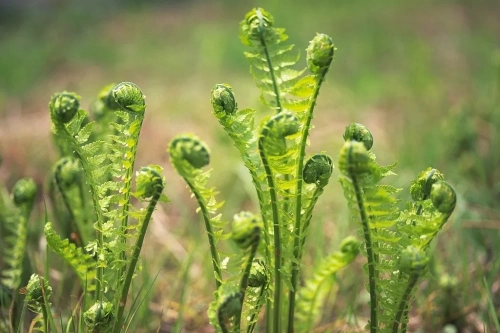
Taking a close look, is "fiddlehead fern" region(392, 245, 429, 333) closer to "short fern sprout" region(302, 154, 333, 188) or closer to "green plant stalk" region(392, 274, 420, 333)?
"green plant stalk" region(392, 274, 420, 333)

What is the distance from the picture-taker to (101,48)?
4.56 m

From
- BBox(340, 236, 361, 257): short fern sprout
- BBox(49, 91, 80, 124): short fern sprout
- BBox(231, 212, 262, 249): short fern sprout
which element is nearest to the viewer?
BBox(231, 212, 262, 249): short fern sprout

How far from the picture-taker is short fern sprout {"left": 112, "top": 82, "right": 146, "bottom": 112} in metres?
0.78

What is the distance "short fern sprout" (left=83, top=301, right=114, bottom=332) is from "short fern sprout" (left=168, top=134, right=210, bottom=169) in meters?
0.26

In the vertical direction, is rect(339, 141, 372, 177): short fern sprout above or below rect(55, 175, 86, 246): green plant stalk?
above

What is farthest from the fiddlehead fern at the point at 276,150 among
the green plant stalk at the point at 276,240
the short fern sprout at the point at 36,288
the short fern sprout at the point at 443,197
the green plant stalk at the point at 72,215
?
the green plant stalk at the point at 72,215

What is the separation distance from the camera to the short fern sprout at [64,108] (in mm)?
787

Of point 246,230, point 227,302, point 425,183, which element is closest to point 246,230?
point 246,230

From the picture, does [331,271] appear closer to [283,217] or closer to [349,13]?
[283,217]

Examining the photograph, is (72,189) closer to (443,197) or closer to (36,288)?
(36,288)

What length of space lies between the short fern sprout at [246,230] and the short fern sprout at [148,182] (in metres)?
0.13

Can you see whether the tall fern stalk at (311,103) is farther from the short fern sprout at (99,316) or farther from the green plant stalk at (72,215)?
the green plant stalk at (72,215)

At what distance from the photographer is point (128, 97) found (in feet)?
2.58

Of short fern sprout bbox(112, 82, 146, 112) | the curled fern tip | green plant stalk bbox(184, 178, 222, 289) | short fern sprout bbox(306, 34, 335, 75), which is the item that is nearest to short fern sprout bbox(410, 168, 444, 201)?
short fern sprout bbox(306, 34, 335, 75)
